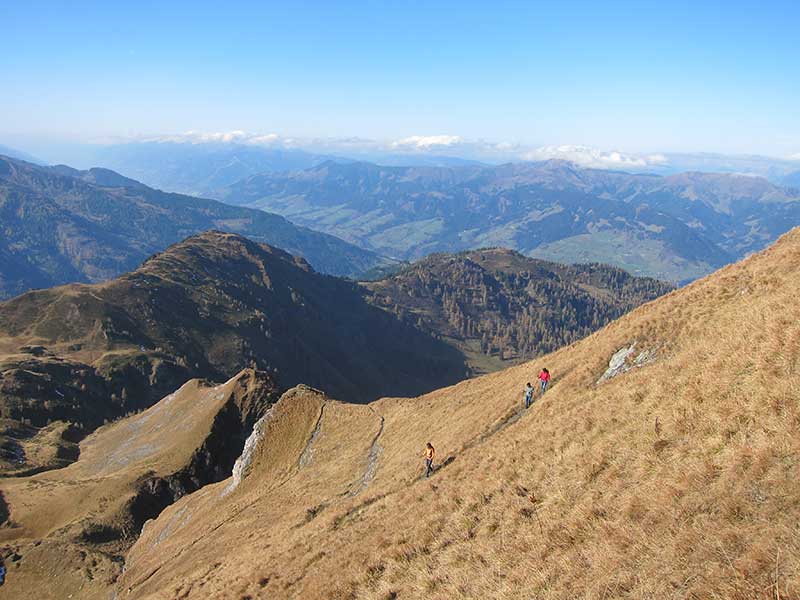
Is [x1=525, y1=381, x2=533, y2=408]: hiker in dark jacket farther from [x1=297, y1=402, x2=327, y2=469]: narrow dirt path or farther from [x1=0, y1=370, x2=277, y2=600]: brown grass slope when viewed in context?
[x1=0, y1=370, x2=277, y2=600]: brown grass slope

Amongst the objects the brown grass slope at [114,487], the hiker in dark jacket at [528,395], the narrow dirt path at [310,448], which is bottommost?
the brown grass slope at [114,487]

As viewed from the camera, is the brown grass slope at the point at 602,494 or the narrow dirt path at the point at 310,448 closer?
the brown grass slope at the point at 602,494

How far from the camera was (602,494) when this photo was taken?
692 inches

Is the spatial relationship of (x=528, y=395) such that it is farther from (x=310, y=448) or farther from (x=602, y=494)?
(x=310, y=448)

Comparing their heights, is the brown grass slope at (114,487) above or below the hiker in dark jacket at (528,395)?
below

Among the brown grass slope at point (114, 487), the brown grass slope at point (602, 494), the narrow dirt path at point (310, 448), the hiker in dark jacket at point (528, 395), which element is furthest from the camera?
the narrow dirt path at point (310, 448)

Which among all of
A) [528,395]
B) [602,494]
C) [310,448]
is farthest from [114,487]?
[602,494]

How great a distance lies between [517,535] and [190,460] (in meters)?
83.5

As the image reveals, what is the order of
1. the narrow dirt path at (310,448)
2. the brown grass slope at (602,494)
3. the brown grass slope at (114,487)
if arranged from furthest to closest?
the narrow dirt path at (310,448)
the brown grass slope at (114,487)
the brown grass slope at (602,494)

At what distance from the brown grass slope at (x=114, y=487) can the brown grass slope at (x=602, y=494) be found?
24.4 m

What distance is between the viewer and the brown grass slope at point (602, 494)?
12.9 metres

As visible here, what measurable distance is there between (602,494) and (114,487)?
85.0 m

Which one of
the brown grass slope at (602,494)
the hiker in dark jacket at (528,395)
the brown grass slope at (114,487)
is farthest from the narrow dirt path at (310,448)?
the hiker in dark jacket at (528,395)

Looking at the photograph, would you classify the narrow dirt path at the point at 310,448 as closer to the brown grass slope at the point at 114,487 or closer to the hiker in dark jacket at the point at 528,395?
the brown grass slope at the point at 114,487
